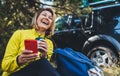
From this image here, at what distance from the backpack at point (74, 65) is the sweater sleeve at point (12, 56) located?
459 millimetres

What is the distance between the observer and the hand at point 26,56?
4168 millimetres

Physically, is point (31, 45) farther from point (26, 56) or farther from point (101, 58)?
point (101, 58)

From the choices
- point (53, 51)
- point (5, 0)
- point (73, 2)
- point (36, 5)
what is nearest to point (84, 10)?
point (73, 2)

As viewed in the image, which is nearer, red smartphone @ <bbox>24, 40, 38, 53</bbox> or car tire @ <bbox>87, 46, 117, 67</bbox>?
red smartphone @ <bbox>24, 40, 38, 53</bbox>

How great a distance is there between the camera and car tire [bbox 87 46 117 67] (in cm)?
954

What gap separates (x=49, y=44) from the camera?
468 cm

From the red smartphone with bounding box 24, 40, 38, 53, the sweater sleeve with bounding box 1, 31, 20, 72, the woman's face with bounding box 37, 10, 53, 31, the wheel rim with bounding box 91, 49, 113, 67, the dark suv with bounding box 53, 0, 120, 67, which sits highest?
the woman's face with bounding box 37, 10, 53, 31

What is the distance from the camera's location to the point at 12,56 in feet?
14.4

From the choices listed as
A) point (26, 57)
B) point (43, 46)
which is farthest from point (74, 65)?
point (26, 57)

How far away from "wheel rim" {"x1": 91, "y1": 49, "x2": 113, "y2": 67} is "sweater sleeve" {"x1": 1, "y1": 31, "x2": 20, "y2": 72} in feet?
16.4

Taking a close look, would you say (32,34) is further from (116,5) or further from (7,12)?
(116,5)

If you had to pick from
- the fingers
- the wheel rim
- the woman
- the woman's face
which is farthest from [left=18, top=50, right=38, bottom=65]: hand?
the wheel rim

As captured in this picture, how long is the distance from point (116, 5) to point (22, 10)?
2901mm

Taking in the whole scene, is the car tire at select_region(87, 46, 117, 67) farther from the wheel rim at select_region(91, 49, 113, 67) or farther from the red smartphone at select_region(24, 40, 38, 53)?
the red smartphone at select_region(24, 40, 38, 53)
